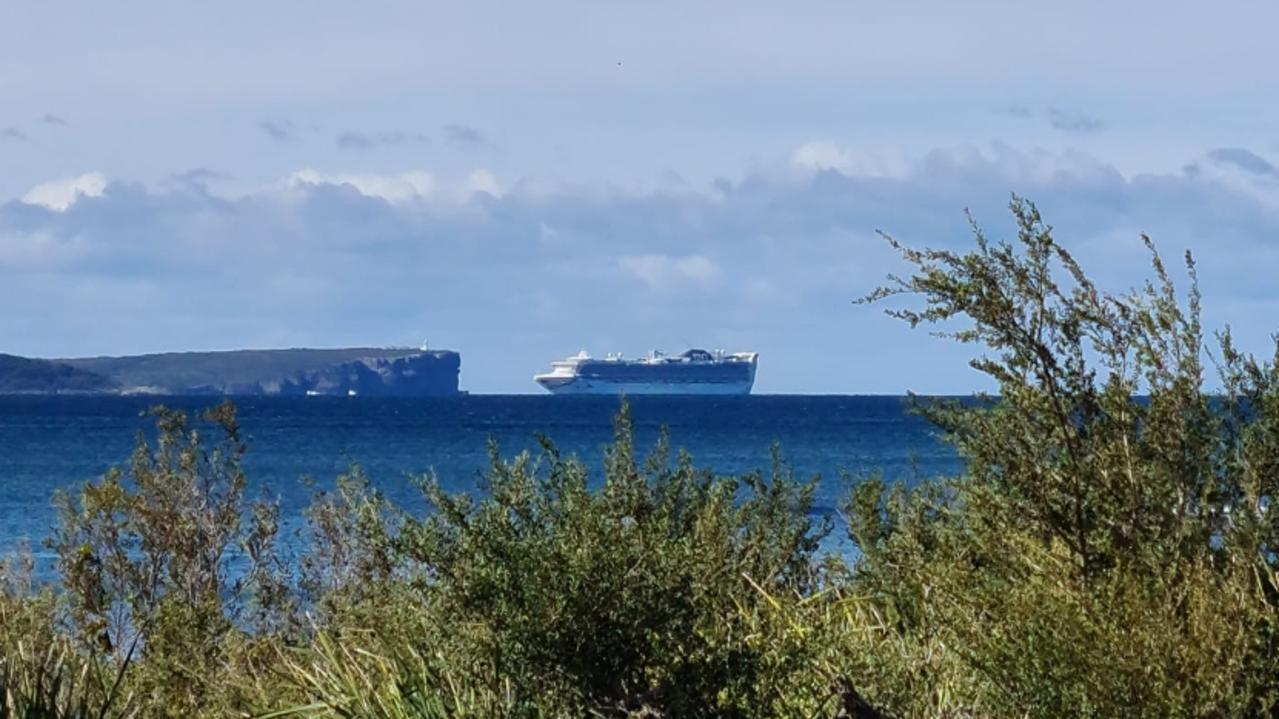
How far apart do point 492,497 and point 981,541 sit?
1827mm

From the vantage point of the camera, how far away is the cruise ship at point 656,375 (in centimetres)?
16050

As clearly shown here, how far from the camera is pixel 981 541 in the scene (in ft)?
24.1

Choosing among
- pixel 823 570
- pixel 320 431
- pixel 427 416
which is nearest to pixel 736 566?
pixel 823 570

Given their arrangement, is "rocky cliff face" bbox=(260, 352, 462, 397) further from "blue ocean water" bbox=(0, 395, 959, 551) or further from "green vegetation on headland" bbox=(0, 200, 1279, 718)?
"green vegetation on headland" bbox=(0, 200, 1279, 718)

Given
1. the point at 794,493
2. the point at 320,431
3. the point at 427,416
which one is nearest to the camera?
the point at 794,493

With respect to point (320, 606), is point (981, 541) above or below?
above

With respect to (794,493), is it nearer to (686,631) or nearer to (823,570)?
(823,570)

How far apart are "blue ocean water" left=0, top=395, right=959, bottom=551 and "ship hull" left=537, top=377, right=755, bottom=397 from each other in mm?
41394

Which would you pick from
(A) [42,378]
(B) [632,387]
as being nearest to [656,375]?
(B) [632,387]

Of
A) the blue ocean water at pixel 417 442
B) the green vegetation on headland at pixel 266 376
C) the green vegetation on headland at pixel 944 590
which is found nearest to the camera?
the green vegetation on headland at pixel 944 590

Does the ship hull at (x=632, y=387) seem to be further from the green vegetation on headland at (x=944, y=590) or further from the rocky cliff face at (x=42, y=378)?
the green vegetation on headland at (x=944, y=590)

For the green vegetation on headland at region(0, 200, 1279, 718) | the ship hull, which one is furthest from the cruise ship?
the green vegetation on headland at region(0, 200, 1279, 718)

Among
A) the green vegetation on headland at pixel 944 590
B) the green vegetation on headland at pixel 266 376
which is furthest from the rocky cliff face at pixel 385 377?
the green vegetation on headland at pixel 944 590

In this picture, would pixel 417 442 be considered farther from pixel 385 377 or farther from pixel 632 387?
pixel 385 377
